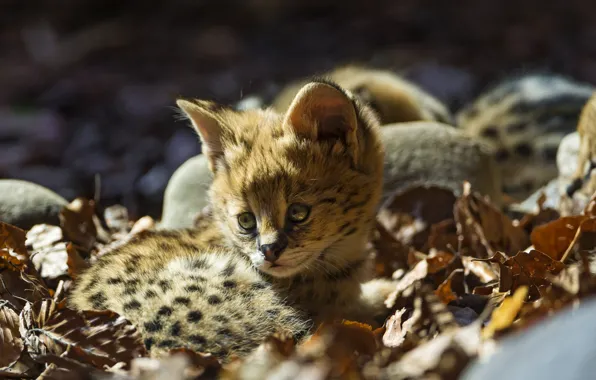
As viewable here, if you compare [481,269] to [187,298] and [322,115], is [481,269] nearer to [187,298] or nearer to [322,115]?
[322,115]

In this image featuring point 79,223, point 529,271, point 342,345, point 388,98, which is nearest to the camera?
point 342,345

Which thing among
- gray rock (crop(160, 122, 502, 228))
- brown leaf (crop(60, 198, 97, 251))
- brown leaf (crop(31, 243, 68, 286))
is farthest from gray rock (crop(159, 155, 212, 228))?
brown leaf (crop(31, 243, 68, 286))

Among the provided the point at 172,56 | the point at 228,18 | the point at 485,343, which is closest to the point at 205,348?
the point at 485,343

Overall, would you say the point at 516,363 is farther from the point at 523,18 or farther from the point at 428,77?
the point at 523,18

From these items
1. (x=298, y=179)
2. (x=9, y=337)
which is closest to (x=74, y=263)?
(x=9, y=337)

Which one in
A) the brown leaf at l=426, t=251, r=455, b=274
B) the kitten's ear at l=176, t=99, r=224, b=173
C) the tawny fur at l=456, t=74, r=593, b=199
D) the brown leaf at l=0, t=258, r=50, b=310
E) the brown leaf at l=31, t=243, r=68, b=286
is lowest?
the tawny fur at l=456, t=74, r=593, b=199

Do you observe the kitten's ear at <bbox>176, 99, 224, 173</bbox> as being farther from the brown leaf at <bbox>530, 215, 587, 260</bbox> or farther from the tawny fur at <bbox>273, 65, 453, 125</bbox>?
the tawny fur at <bbox>273, 65, 453, 125</bbox>

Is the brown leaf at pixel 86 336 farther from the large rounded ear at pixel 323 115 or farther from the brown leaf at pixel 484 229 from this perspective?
the brown leaf at pixel 484 229

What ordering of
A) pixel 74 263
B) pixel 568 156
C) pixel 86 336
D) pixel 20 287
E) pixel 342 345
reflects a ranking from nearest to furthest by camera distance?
pixel 342 345 → pixel 86 336 → pixel 20 287 → pixel 74 263 → pixel 568 156
